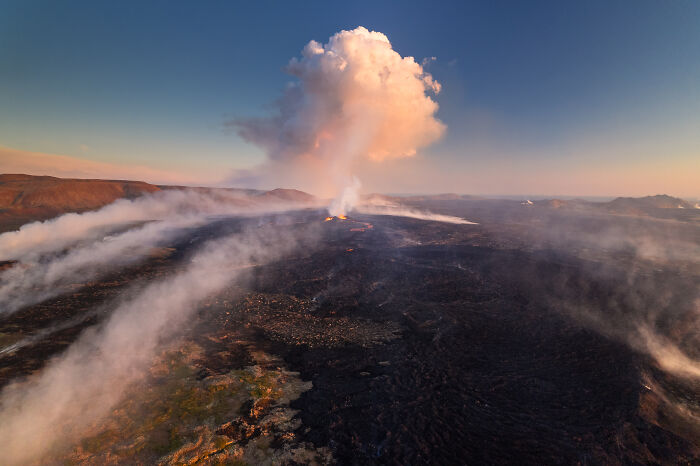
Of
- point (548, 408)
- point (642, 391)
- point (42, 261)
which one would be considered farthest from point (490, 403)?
point (42, 261)

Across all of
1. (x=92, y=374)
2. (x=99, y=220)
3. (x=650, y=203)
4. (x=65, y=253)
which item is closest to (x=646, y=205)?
(x=650, y=203)

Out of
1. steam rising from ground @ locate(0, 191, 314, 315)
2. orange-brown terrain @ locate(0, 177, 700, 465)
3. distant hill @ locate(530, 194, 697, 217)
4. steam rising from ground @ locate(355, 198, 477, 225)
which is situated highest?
distant hill @ locate(530, 194, 697, 217)

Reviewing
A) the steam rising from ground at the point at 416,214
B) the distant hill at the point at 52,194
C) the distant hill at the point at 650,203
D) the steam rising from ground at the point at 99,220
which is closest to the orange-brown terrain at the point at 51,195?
the distant hill at the point at 52,194

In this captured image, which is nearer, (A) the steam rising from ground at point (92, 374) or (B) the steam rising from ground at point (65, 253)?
(A) the steam rising from ground at point (92, 374)

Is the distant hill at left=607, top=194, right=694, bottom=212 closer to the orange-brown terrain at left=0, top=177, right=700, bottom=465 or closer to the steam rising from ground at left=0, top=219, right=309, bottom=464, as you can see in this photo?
the orange-brown terrain at left=0, top=177, right=700, bottom=465

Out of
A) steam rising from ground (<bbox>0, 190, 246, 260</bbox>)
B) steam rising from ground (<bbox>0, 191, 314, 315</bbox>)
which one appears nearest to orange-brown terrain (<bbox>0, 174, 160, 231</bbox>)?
steam rising from ground (<bbox>0, 190, 246, 260</bbox>)

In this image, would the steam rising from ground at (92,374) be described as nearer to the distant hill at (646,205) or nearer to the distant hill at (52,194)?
the distant hill at (52,194)

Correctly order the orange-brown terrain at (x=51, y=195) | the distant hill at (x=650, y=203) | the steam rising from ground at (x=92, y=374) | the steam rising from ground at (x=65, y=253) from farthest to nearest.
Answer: the distant hill at (x=650, y=203), the orange-brown terrain at (x=51, y=195), the steam rising from ground at (x=65, y=253), the steam rising from ground at (x=92, y=374)
